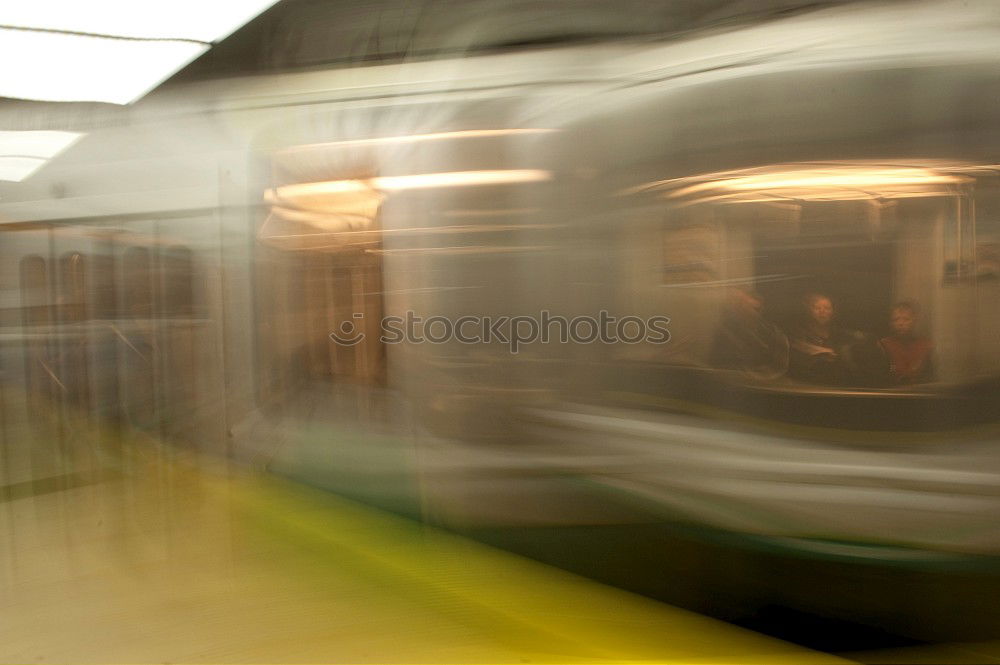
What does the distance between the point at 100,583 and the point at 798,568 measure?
246 centimetres

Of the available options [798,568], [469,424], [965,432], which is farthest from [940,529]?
[469,424]

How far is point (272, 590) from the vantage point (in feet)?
8.85

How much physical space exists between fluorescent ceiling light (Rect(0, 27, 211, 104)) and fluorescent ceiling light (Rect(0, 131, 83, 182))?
15 centimetres

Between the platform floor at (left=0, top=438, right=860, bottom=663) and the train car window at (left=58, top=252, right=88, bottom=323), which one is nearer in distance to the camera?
the platform floor at (left=0, top=438, right=860, bottom=663)

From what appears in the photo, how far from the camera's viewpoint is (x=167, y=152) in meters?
2.99

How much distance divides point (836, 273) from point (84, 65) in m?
2.90

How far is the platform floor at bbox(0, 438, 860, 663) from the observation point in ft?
7.49

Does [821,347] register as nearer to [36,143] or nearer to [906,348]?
[906,348]

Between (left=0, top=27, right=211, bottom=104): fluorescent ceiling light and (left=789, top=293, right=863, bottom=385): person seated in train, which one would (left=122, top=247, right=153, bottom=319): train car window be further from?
(left=789, top=293, right=863, bottom=385): person seated in train

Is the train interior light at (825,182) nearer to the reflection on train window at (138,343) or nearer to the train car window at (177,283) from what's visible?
the train car window at (177,283)

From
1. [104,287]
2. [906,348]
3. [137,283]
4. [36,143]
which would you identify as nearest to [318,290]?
[137,283]

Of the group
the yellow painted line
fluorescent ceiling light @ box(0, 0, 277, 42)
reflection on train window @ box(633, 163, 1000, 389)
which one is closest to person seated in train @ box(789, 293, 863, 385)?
reflection on train window @ box(633, 163, 1000, 389)

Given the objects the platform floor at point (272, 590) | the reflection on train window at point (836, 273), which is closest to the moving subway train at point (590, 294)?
the reflection on train window at point (836, 273)

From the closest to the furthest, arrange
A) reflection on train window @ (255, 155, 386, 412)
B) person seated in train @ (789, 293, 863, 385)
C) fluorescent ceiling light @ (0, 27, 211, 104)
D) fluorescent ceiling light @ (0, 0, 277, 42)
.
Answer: person seated in train @ (789, 293, 863, 385) → reflection on train window @ (255, 155, 386, 412) → fluorescent ceiling light @ (0, 0, 277, 42) → fluorescent ceiling light @ (0, 27, 211, 104)
